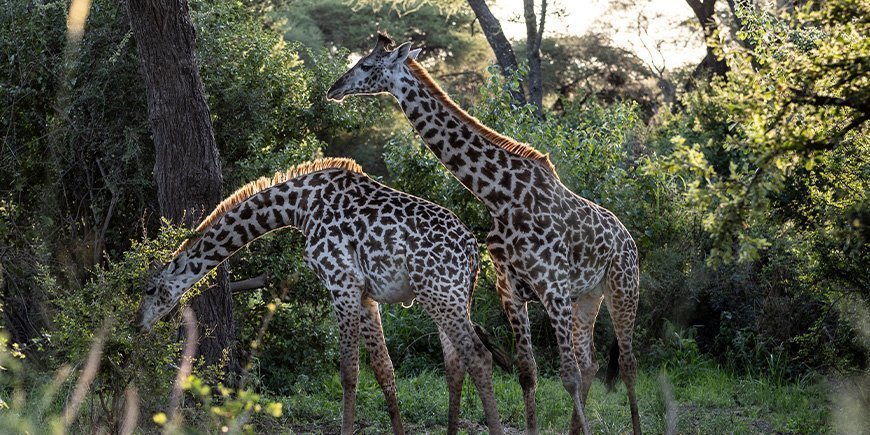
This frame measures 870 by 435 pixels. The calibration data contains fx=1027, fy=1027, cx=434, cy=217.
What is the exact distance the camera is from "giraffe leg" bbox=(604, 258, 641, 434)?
7.68m

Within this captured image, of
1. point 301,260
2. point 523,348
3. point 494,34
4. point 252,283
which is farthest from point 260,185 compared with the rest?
point 494,34

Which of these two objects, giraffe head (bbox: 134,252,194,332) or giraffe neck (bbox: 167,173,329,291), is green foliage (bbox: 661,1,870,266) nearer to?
giraffe neck (bbox: 167,173,329,291)

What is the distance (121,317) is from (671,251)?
7035 millimetres

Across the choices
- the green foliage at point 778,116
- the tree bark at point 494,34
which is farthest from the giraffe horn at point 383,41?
the tree bark at point 494,34

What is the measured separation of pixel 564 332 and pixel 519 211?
35.2 inches

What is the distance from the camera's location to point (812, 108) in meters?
5.35

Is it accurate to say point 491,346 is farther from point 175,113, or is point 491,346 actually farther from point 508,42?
point 508,42

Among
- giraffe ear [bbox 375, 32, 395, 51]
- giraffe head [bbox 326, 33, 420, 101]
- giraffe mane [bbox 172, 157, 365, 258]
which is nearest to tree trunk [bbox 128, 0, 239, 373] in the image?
giraffe mane [bbox 172, 157, 365, 258]

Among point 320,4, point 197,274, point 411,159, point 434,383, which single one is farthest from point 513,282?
point 320,4

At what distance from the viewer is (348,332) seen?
283 inches

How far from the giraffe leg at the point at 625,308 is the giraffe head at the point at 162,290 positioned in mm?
3102

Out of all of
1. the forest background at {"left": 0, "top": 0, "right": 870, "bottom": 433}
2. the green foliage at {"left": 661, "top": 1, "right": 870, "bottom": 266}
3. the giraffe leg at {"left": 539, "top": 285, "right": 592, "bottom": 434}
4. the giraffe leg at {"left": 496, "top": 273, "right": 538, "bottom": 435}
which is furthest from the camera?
the forest background at {"left": 0, "top": 0, "right": 870, "bottom": 433}

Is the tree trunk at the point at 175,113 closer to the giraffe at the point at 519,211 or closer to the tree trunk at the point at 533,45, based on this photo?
the giraffe at the point at 519,211

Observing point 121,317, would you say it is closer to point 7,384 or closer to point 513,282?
point 513,282
